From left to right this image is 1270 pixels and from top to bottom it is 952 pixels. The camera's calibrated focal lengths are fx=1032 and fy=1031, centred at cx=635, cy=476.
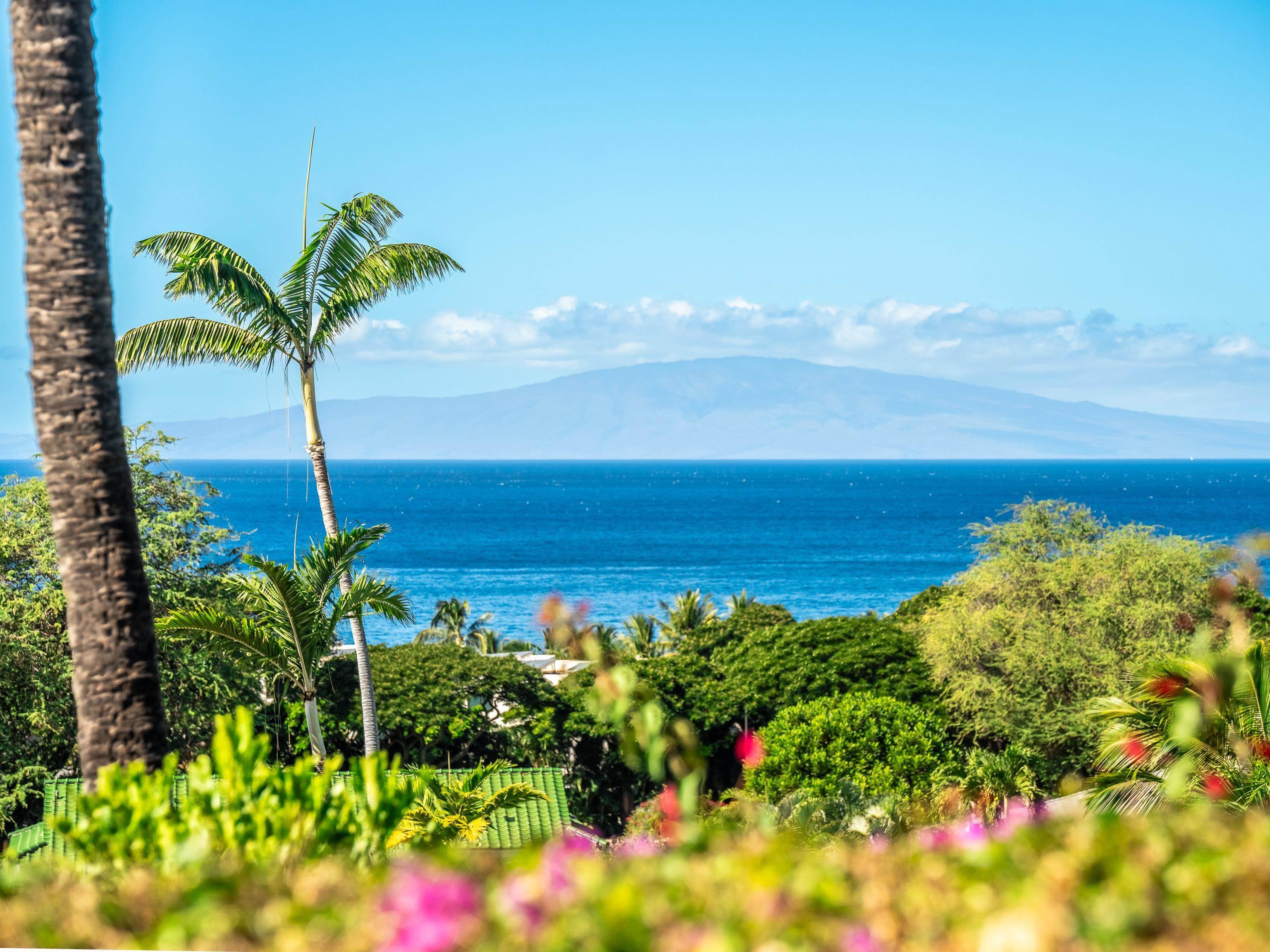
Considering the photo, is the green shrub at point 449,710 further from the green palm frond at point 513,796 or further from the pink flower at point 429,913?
the pink flower at point 429,913

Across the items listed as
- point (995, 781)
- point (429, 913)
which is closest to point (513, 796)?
point (995, 781)

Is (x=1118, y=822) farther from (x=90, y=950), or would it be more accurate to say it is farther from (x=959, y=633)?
(x=959, y=633)

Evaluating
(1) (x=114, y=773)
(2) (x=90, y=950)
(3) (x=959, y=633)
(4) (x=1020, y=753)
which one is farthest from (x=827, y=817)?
(3) (x=959, y=633)

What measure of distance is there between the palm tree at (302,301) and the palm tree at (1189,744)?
9.72m

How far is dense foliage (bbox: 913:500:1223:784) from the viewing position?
2081 cm

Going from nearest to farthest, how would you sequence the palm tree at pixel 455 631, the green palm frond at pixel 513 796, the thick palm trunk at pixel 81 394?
the thick palm trunk at pixel 81 394, the green palm frond at pixel 513 796, the palm tree at pixel 455 631

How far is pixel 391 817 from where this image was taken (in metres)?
4.40

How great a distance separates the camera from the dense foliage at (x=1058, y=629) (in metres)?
20.8

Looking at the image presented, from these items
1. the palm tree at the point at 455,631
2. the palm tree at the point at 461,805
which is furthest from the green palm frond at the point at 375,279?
the palm tree at the point at 455,631

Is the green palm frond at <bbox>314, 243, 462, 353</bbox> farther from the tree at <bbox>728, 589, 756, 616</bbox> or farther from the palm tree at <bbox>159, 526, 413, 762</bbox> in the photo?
the tree at <bbox>728, 589, 756, 616</bbox>

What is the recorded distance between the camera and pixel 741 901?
9.38 ft

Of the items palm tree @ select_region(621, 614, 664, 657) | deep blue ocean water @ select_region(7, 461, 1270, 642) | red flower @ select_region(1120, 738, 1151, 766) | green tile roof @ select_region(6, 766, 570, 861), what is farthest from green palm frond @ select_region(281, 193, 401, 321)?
deep blue ocean water @ select_region(7, 461, 1270, 642)

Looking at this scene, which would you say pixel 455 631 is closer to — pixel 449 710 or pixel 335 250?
pixel 449 710

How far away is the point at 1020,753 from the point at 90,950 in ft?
56.7
